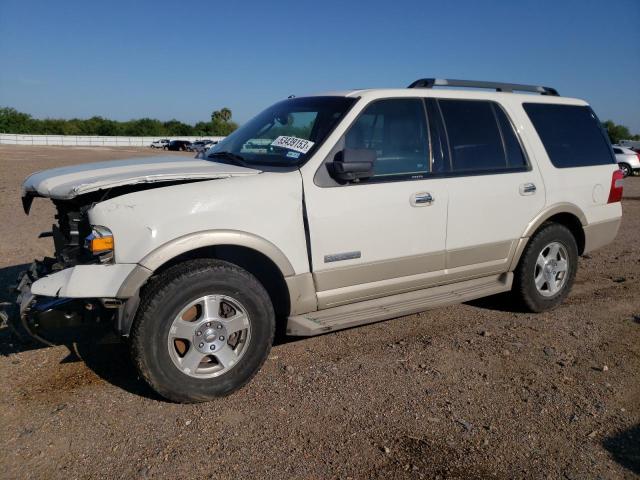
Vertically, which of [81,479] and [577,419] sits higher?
[81,479]

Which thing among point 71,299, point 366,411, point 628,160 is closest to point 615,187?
point 366,411

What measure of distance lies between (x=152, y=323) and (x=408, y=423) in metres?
1.63

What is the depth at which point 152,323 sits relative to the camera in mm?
3193

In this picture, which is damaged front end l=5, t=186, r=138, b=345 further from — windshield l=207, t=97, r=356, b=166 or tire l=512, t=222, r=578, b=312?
tire l=512, t=222, r=578, b=312

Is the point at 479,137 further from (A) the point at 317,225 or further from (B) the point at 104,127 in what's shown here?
(B) the point at 104,127

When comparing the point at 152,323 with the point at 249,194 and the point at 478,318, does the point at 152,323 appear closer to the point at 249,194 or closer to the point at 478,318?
the point at 249,194

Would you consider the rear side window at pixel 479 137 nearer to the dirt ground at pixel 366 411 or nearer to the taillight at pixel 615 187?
the taillight at pixel 615 187

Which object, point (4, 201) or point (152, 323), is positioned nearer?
point (152, 323)

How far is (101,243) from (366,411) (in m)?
1.88

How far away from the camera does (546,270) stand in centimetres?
513

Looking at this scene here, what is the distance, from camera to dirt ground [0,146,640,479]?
282cm

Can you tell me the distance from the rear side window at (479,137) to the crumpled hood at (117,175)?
68.7 inches

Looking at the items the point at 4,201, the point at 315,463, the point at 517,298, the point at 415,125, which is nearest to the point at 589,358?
the point at 517,298

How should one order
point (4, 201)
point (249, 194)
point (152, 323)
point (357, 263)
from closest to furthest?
point (152, 323), point (249, 194), point (357, 263), point (4, 201)
